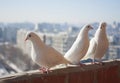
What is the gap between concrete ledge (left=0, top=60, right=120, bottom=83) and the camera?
35.4 inches

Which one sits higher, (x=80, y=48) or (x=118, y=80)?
(x=80, y=48)

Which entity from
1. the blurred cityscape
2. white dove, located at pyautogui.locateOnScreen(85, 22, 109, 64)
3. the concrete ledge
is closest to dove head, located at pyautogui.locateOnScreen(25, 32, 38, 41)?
the concrete ledge

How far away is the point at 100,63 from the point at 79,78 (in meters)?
A: 0.19

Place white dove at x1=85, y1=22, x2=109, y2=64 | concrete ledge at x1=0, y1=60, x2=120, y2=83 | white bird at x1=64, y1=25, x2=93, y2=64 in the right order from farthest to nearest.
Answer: white dove at x1=85, y1=22, x2=109, y2=64 < white bird at x1=64, y1=25, x2=93, y2=64 < concrete ledge at x1=0, y1=60, x2=120, y2=83

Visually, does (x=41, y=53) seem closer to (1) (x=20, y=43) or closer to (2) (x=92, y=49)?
(2) (x=92, y=49)

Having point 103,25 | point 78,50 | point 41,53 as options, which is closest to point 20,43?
point 103,25

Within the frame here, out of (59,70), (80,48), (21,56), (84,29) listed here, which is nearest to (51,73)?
(59,70)

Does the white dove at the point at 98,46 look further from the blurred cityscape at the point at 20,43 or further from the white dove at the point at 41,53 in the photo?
the blurred cityscape at the point at 20,43

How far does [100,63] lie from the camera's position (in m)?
1.21

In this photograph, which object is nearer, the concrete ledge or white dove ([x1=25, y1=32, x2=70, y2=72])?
the concrete ledge

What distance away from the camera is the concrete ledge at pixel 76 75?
2.95 ft

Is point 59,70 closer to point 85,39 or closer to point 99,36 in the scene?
point 85,39

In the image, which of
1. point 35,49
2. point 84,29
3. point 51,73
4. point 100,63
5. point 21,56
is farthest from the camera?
point 21,56

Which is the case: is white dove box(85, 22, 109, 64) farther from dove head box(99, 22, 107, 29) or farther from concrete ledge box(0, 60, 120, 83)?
concrete ledge box(0, 60, 120, 83)
